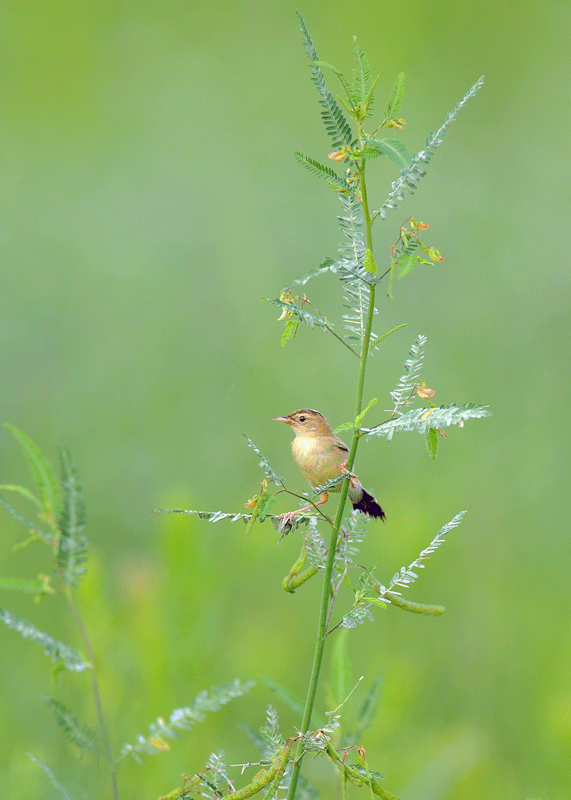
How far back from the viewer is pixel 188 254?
7625 mm

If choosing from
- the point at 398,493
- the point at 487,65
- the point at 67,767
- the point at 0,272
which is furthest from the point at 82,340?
the point at 487,65

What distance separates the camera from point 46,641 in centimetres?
139

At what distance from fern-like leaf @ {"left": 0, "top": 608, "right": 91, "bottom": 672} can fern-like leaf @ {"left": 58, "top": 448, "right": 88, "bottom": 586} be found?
0.35 feet

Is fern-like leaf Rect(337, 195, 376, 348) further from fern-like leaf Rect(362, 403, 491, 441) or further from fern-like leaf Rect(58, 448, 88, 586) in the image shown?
fern-like leaf Rect(58, 448, 88, 586)

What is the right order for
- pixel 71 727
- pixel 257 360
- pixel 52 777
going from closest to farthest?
pixel 52 777
pixel 71 727
pixel 257 360

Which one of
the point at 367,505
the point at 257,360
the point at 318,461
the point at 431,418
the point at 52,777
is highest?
the point at 257,360

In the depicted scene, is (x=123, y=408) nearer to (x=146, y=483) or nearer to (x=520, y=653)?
A: (x=146, y=483)

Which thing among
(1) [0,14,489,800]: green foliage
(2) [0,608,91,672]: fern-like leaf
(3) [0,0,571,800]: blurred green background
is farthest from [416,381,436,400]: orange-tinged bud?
(2) [0,608,91,672]: fern-like leaf

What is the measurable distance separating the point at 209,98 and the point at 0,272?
12.9 ft

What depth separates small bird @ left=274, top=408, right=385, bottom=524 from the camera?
159 centimetres

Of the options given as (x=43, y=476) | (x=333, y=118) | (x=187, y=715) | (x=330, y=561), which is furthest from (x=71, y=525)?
(x=333, y=118)

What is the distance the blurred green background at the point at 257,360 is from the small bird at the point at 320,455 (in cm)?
20

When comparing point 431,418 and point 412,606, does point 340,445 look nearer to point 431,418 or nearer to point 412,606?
point 412,606

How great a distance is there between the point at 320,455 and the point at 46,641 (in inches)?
23.5
